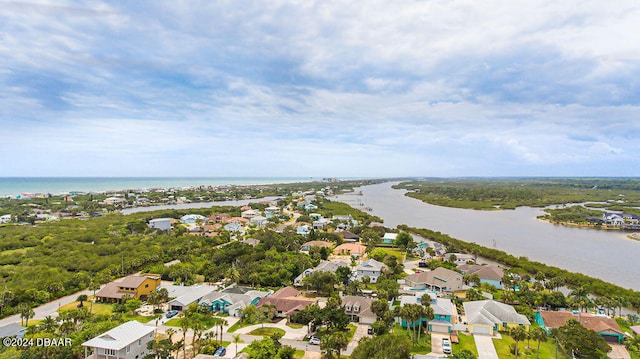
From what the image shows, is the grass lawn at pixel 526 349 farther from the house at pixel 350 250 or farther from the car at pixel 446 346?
the house at pixel 350 250

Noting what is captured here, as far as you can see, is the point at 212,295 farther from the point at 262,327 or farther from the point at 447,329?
the point at 447,329

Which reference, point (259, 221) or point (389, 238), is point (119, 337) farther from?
point (259, 221)

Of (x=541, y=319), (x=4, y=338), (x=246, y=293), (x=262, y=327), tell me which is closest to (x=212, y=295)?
(x=246, y=293)

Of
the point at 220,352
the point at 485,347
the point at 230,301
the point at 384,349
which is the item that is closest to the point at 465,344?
the point at 485,347

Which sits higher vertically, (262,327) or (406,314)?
(406,314)

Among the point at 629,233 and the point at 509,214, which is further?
the point at 509,214

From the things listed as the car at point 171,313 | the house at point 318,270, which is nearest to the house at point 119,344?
the car at point 171,313

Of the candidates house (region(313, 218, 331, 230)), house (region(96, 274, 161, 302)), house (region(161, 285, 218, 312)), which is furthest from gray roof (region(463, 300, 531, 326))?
house (region(313, 218, 331, 230))
